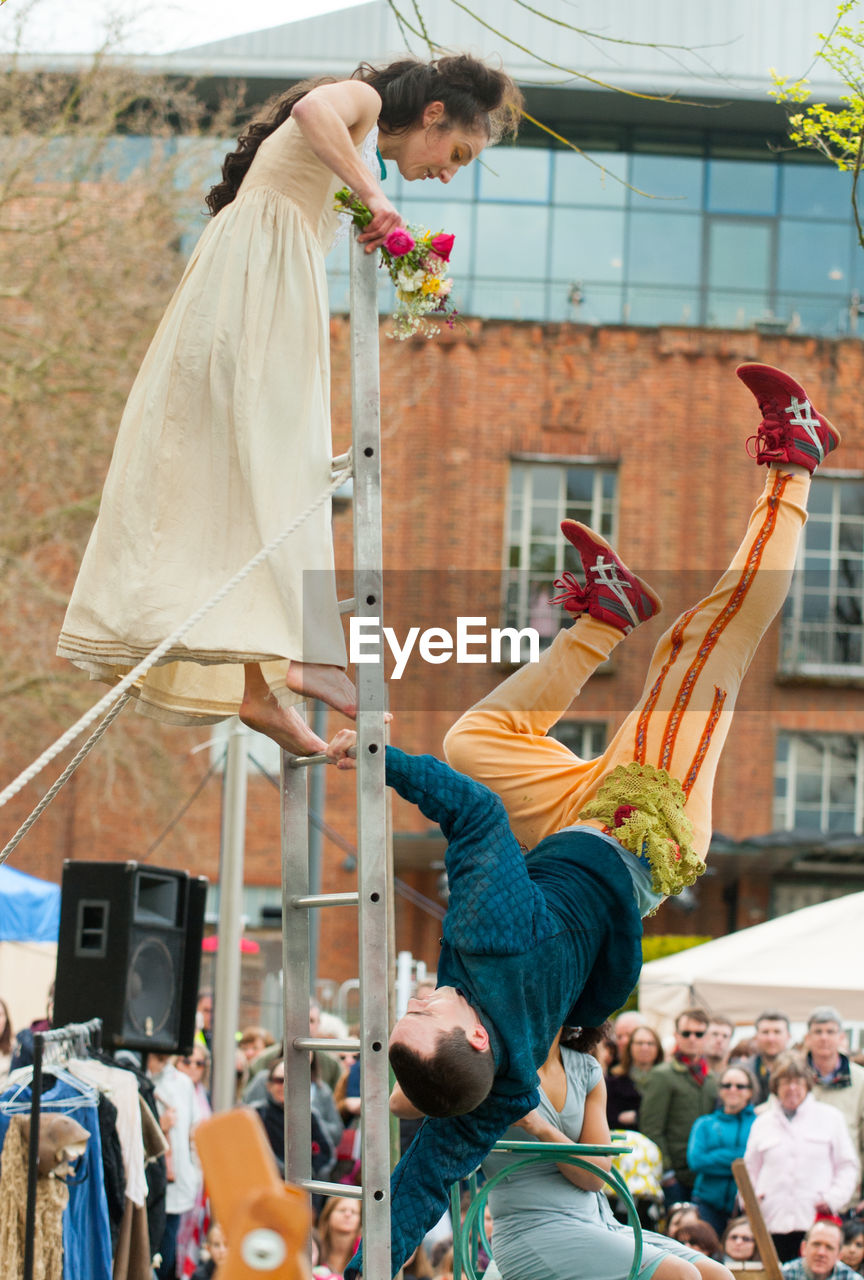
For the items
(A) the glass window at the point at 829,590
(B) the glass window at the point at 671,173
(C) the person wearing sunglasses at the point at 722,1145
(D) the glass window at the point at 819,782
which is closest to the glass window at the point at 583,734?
(D) the glass window at the point at 819,782

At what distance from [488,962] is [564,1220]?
111cm

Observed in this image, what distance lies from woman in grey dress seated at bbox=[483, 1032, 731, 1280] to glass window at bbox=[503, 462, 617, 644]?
1868 centimetres

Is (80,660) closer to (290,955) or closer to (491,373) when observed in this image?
(290,955)

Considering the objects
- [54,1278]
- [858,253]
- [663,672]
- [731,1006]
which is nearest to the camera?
[663,672]

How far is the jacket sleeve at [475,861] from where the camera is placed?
3.55 m

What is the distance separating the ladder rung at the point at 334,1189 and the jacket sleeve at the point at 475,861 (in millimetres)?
607

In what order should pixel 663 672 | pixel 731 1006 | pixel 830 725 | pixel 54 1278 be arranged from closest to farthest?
pixel 663 672 < pixel 54 1278 < pixel 731 1006 < pixel 830 725

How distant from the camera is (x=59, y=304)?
16422 millimetres

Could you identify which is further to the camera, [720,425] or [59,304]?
[720,425]

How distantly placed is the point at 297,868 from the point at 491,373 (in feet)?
65.4

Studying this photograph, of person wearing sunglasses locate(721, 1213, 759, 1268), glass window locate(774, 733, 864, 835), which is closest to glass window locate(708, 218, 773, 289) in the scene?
glass window locate(774, 733, 864, 835)

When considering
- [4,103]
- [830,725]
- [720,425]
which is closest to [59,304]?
[4,103]

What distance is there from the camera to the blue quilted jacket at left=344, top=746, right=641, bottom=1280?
357 cm

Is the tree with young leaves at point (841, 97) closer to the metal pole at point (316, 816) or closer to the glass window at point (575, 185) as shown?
the metal pole at point (316, 816)
